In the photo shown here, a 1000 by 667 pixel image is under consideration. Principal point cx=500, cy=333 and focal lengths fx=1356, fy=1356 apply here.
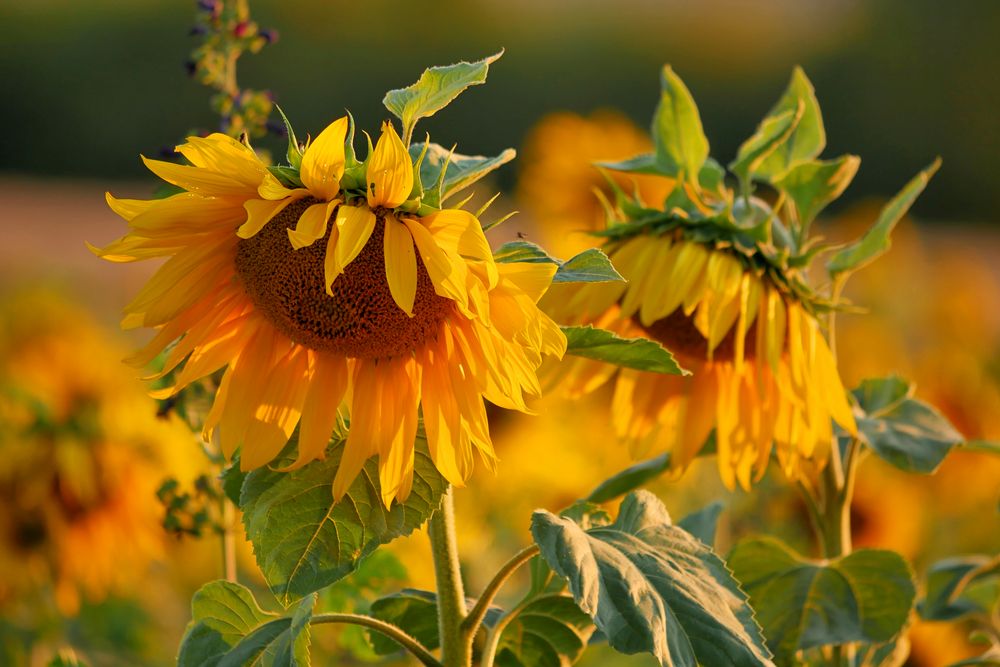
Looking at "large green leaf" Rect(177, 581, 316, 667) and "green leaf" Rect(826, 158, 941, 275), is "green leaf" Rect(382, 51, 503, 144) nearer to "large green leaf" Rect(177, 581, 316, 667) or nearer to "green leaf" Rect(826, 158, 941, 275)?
"large green leaf" Rect(177, 581, 316, 667)

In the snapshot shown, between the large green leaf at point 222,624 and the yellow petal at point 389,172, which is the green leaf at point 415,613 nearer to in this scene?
the large green leaf at point 222,624

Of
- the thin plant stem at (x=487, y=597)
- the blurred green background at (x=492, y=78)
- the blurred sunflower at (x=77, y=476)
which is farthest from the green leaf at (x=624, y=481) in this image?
the blurred green background at (x=492, y=78)

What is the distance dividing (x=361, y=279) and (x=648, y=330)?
42 cm

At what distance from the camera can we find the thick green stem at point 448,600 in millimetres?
810

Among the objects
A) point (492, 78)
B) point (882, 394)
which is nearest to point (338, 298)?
point (882, 394)

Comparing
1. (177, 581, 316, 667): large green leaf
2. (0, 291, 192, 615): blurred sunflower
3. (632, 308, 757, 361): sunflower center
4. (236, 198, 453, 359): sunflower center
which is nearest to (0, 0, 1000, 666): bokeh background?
(0, 291, 192, 615): blurred sunflower

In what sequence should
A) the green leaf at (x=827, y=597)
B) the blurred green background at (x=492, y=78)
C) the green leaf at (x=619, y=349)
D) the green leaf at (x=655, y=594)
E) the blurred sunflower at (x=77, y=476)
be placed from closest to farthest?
the green leaf at (x=655, y=594) < the green leaf at (x=619, y=349) < the green leaf at (x=827, y=597) < the blurred sunflower at (x=77, y=476) < the blurred green background at (x=492, y=78)

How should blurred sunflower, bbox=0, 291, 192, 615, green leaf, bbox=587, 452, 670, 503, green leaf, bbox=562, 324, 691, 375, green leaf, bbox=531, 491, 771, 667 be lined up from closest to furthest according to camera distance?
green leaf, bbox=531, 491, 771, 667, green leaf, bbox=562, 324, 691, 375, green leaf, bbox=587, 452, 670, 503, blurred sunflower, bbox=0, 291, 192, 615

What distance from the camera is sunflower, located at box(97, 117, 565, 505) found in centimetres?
75

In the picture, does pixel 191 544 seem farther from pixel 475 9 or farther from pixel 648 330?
pixel 475 9

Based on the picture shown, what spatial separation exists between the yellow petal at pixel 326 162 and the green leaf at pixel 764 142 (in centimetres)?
39

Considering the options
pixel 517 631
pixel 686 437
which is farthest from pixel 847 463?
pixel 517 631

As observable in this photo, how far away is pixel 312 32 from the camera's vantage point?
35.8ft

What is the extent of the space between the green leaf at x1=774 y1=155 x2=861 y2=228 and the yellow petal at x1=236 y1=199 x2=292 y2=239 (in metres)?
0.46
